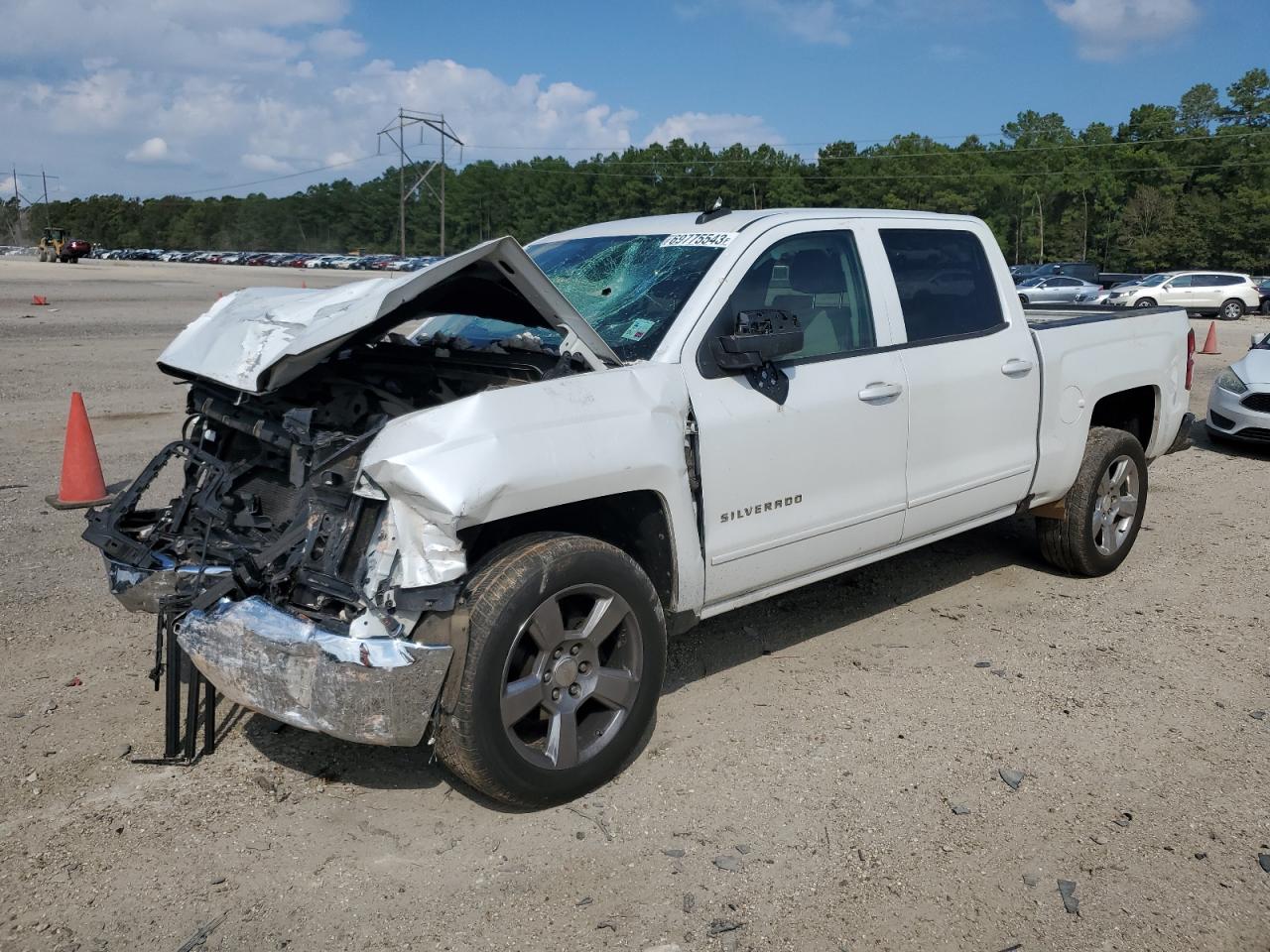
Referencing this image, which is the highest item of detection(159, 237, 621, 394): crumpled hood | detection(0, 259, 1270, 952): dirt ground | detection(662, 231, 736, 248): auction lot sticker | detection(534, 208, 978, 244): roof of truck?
detection(534, 208, 978, 244): roof of truck

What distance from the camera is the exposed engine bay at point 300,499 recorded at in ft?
10.7

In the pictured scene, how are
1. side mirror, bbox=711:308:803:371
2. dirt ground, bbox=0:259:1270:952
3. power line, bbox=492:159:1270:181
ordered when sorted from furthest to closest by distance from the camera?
1. power line, bbox=492:159:1270:181
2. side mirror, bbox=711:308:803:371
3. dirt ground, bbox=0:259:1270:952

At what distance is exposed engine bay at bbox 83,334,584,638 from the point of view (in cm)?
326

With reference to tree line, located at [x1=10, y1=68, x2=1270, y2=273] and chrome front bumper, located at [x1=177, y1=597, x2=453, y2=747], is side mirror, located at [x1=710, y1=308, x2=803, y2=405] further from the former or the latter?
tree line, located at [x1=10, y1=68, x2=1270, y2=273]

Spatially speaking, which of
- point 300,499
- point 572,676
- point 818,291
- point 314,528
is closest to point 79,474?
point 300,499

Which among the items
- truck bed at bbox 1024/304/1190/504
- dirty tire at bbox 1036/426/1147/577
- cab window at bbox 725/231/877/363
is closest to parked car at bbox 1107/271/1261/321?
truck bed at bbox 1024/304/1190/504

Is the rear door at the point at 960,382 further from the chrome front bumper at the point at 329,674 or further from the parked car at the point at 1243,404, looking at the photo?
the parked car at the point at 1243,404

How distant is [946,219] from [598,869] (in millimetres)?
3549

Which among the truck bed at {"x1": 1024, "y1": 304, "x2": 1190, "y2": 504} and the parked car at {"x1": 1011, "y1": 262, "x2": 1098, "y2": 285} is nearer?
the truck bed at {"x1": 1024, "y1": 304, "x2": 1190, "y2": 504}

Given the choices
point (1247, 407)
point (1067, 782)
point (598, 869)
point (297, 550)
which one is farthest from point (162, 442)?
point (1247, 407)

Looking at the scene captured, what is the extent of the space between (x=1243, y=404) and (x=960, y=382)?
6873mm

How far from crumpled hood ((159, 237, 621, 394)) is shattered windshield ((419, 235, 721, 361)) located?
235mm

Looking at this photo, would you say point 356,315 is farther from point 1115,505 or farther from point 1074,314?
point 1074,314

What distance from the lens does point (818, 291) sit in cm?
448
